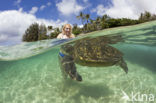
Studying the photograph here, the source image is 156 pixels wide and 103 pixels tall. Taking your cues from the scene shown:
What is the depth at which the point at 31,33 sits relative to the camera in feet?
156

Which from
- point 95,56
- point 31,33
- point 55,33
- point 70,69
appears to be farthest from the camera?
point 31,33

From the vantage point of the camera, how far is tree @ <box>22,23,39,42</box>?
46406 mm

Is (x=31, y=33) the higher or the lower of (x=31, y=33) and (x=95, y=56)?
the higher

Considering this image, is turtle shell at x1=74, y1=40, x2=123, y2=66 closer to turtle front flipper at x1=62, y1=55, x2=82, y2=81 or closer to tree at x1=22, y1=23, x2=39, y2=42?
turtle front flipper at x1=62, y1=55, x2=82, y2=81

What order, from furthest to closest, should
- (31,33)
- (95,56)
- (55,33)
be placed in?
(31,33)
(55,33)
(95,56)

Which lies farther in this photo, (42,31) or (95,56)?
(42,31)

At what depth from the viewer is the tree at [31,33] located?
152 ft

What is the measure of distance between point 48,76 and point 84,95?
120 inches

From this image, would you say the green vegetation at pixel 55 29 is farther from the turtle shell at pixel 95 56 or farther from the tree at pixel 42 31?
the turtle shell at pixel 95 56

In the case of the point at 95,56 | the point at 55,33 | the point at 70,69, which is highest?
the point at 55,33

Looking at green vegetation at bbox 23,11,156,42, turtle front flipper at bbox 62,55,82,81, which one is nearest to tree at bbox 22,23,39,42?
green vegetation at bbox 23,11,156,42

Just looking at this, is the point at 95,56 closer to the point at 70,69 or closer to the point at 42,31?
the point at 70,69

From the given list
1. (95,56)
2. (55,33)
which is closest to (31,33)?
(55,33)

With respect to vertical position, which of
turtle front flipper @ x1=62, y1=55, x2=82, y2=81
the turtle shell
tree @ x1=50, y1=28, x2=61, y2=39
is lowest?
turtle front flipper @ x1=62, y1=55, x2=82, y2=81
